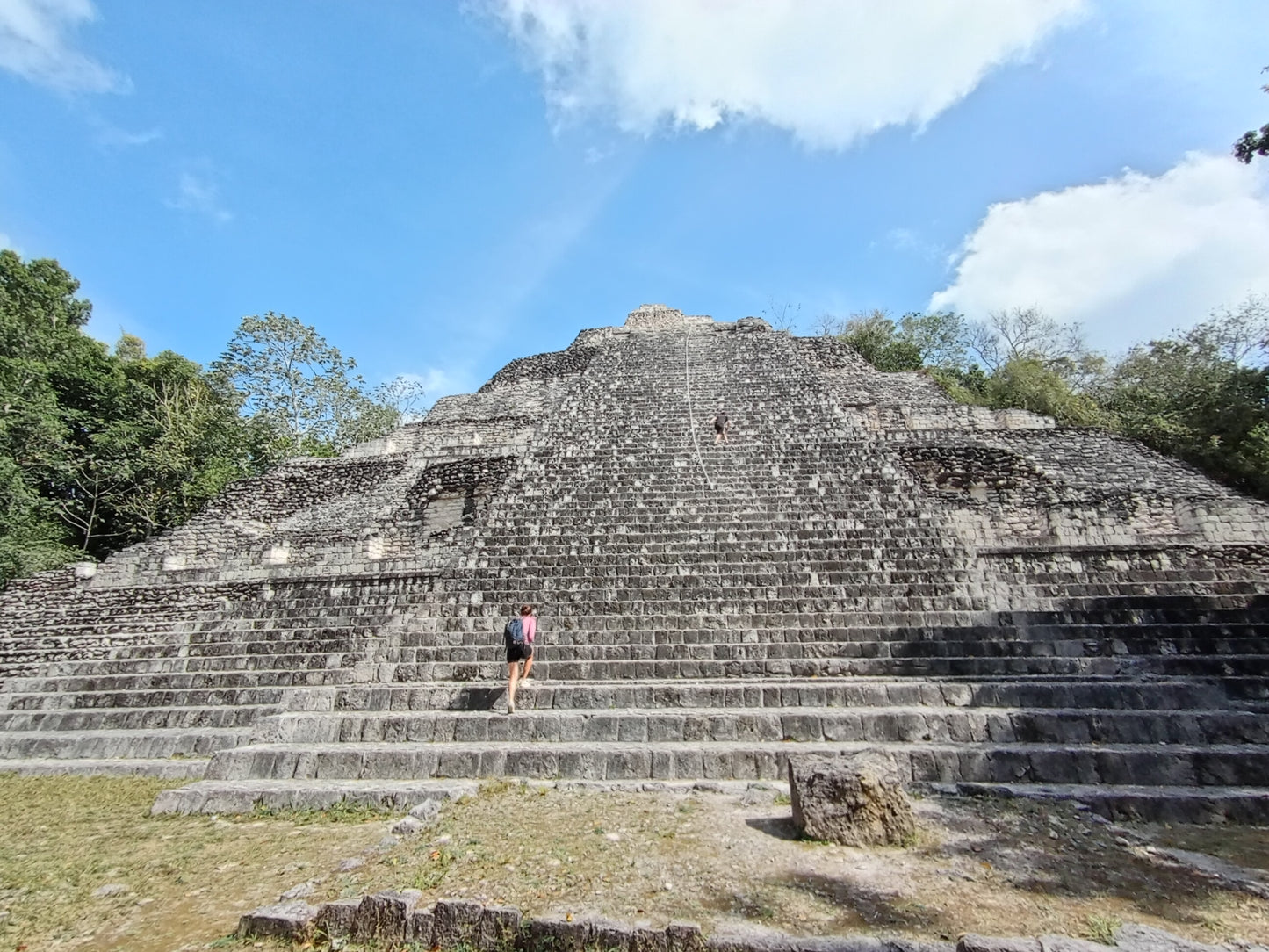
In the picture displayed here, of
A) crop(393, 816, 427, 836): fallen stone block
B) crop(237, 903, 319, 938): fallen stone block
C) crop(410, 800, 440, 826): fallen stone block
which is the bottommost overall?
crop(237, 903, 319, 938): fallen stone block

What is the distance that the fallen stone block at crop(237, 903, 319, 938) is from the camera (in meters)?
2.71

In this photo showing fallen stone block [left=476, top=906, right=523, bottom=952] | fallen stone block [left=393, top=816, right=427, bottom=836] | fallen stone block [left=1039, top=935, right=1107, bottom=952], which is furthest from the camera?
fallen stone block [left=393, top=816, right=427, bottom=836]

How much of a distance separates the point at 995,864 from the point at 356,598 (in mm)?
7561

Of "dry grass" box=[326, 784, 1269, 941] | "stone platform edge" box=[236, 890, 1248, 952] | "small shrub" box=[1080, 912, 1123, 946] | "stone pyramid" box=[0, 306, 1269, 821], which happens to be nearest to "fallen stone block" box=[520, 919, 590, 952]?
"stone platform edge" box=[236, 890, 1248, 952]

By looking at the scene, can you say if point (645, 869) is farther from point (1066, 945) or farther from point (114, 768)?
point (114, 768)

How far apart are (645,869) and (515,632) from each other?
3069mm

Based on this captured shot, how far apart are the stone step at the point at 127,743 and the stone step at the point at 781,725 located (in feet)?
2.98

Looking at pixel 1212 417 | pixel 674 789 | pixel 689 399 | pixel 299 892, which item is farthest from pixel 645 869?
pixel 1212 417

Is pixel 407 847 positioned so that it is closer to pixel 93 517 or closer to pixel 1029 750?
pixel 1029 750

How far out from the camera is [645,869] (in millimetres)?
3154

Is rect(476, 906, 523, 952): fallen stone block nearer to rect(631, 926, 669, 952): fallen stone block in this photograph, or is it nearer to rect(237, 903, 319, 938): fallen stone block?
rect(631, 926, 669, 952): fallen stone block

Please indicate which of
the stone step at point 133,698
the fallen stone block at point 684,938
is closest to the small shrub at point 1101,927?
the fallen stone block at point 684,938

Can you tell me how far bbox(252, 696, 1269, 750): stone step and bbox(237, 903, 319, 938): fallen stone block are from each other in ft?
9.25

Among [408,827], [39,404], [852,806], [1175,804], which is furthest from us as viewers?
[39,404]
